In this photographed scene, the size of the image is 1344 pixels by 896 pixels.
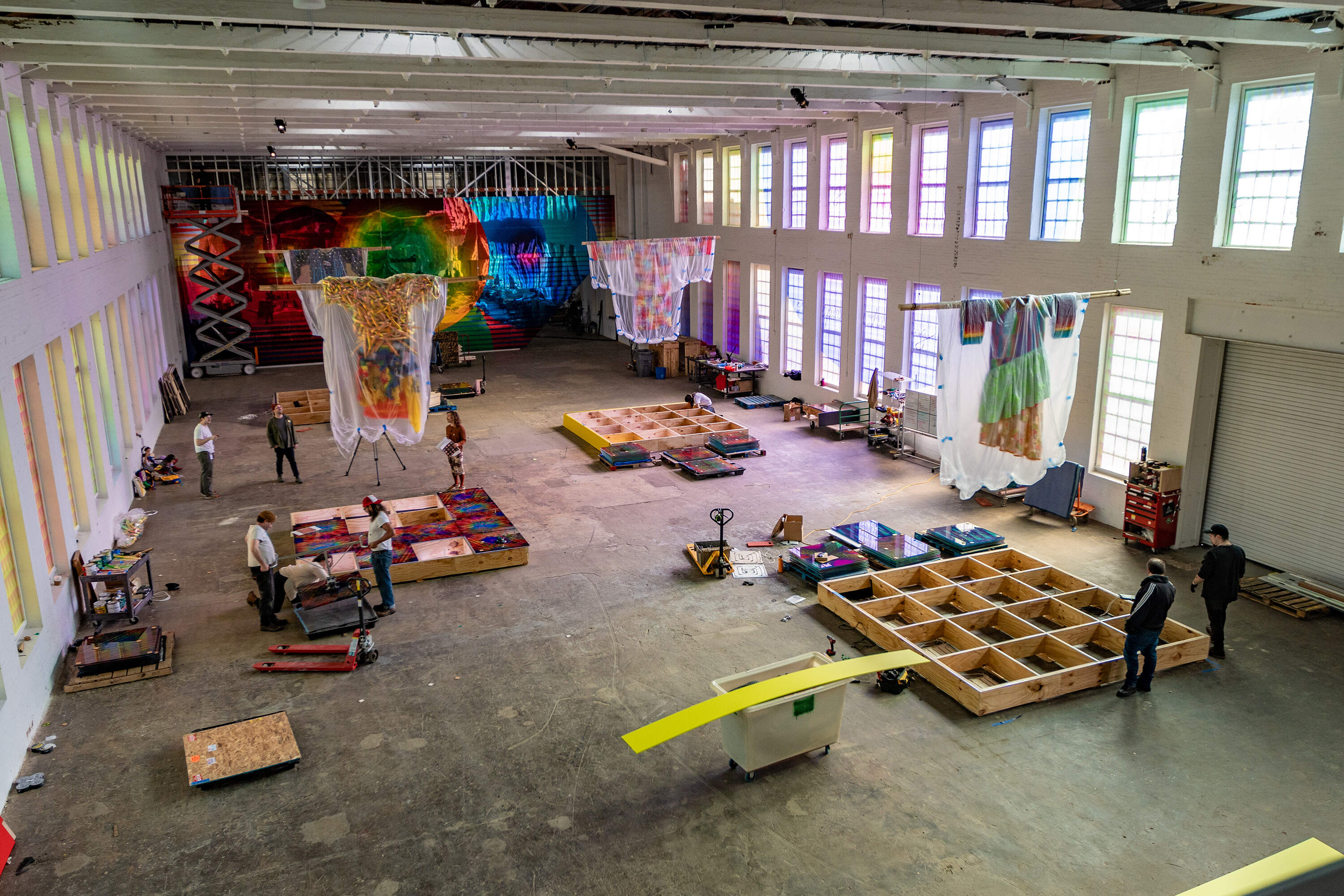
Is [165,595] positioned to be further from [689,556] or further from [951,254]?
[951,254]

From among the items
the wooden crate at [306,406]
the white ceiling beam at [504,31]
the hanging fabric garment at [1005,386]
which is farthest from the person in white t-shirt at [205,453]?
the hanging fabric garment at [1005,386]

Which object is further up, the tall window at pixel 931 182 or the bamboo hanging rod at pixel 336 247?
the tall window at pixel 931 182

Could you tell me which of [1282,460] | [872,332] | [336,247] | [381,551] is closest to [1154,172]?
[1282,460]

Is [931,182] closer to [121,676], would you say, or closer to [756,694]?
[756,694]

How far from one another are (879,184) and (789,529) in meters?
9.36

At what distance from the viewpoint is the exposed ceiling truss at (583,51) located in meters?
8.53

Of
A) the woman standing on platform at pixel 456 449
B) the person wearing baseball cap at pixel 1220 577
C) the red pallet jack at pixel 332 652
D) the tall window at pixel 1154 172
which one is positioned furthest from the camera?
the woman standing on platform at pixel 456 449

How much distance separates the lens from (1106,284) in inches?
547

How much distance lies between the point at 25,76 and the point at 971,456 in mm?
12333

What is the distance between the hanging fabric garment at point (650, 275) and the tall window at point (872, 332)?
Answer: 3.78 metres

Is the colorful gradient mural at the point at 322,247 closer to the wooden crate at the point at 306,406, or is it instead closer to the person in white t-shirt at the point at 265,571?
the wooden crate at the point at 306,406

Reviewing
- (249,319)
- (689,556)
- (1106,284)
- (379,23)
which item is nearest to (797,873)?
(689,556)

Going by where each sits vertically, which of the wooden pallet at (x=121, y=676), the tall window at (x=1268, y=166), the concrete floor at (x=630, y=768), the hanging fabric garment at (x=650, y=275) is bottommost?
the concrete floor at (x=630, y=768)

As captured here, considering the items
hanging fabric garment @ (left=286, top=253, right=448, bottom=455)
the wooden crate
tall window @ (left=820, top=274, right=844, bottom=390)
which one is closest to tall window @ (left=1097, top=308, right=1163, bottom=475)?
tall window @ (left=820, top=274, right=844, bottom=390)
